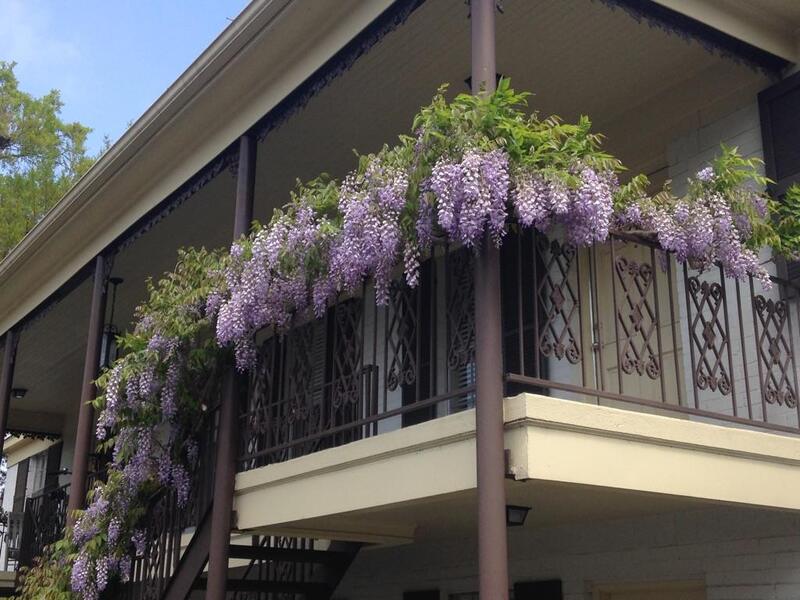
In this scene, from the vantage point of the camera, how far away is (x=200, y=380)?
23.7 feet

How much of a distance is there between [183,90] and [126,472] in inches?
110

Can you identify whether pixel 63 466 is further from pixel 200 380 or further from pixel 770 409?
pixel 770 409

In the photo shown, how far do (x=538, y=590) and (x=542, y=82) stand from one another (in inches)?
140

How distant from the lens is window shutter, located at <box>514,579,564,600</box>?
6926 mm

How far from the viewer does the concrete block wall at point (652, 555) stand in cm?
587

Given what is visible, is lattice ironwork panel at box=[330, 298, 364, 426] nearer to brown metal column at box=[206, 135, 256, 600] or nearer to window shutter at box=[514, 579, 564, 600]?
brown metal column at box=[206, 135, 256, 600]

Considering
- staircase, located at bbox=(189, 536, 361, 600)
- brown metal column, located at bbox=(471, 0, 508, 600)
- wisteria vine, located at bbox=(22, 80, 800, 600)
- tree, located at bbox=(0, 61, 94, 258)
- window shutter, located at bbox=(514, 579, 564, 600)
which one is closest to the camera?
brown metal column, located at bbox=(471, 0, 508, 600)

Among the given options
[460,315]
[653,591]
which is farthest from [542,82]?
[653,591]

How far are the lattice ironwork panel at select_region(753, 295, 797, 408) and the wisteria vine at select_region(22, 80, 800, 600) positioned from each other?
1.23 ft

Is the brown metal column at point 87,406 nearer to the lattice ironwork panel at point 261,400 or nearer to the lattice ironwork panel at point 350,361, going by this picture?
the lattice ironwork panel at point 261,400

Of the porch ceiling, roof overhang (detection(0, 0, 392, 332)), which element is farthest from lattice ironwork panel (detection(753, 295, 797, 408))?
roof overhang (detection(0, 0, 392, 332))

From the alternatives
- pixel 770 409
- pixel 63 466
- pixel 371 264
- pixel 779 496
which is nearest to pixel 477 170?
pixel 371 264

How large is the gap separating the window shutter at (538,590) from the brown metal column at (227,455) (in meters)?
2.07

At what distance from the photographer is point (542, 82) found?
→ 7.34m
